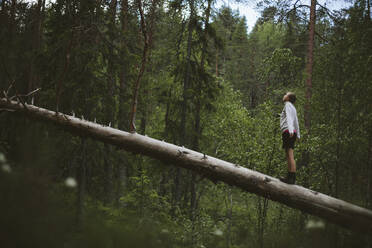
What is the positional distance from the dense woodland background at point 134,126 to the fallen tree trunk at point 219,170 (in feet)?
0.99

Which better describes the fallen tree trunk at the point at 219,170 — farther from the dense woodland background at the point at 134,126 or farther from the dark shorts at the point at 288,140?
the dark shorts at the point at 288,140

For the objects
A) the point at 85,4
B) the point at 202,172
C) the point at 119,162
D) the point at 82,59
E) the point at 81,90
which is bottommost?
the point at 119,162

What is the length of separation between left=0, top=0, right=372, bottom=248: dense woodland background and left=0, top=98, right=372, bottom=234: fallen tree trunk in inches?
11.9

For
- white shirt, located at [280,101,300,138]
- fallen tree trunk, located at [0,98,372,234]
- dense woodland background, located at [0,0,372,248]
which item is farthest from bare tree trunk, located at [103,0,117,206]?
white shirt, located at [280,101,300,138]

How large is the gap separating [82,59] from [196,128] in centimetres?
627

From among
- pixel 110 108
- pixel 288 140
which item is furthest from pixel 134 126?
pixel 288 140

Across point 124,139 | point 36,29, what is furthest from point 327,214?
point 36,29

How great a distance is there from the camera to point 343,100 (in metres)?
5.56

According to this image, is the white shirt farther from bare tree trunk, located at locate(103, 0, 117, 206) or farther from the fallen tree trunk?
bare tree trunk, located at locate(103, 0, 117, 206)

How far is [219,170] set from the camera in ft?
15.4

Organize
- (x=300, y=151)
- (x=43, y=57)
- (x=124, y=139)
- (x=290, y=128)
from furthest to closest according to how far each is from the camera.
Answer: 1. (x=300, y=151)
2. (x=43, y=57)
3. (x=124, y=139)
4. (x=290, y=128)

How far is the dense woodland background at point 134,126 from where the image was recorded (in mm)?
1317

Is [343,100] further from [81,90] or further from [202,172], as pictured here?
[81,90]

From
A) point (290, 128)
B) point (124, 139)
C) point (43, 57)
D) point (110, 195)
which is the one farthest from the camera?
point (43, 57)
